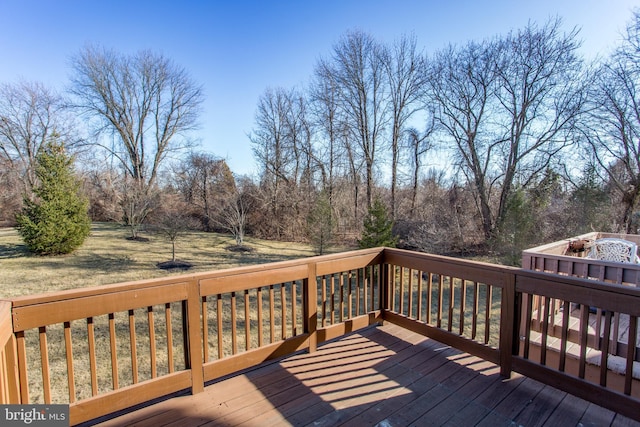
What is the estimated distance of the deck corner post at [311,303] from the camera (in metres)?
2.73

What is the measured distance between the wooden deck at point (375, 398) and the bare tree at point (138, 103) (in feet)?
63.0

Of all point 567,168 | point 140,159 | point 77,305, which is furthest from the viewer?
point 140,159

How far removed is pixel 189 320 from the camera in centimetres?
210

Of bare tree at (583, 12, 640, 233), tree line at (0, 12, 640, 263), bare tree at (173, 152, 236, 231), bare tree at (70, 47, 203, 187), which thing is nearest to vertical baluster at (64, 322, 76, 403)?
tree line at (0, 12, 640, 263)

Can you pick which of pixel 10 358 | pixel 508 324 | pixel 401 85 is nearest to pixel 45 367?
pixel 10 358

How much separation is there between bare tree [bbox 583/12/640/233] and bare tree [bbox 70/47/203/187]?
2091cm

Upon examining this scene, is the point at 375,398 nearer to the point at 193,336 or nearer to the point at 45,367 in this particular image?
the point at 193,336

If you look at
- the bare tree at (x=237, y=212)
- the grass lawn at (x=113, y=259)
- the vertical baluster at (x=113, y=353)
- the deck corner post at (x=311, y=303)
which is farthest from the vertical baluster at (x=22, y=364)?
the bare tree at (x=237, y=212)

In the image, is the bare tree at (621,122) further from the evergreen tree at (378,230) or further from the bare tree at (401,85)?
the evergreen tree at (378,230)

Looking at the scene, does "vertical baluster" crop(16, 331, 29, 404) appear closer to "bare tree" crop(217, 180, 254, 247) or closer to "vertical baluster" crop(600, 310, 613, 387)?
"vertical baluster" crop(600, 310, 613, 387)

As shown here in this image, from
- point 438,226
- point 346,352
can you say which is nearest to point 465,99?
point 438,226

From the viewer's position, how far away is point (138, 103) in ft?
64.0

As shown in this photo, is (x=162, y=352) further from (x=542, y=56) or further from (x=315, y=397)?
(x=542, y=56)

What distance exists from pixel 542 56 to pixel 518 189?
4809 mm
